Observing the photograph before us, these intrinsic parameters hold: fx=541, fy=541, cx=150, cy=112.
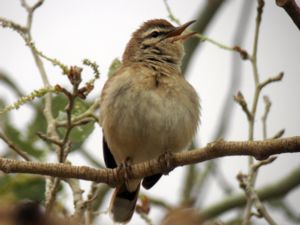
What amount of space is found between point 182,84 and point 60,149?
4.63 feet

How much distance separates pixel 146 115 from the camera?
4.31 metres

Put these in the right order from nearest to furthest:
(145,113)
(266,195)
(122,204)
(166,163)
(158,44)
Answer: (166,163), (145,113), (122,204), (158,44), (266,195)

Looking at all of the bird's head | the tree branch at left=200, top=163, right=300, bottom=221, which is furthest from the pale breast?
the tree branch at left=200, top=163, right=300, bottom=221

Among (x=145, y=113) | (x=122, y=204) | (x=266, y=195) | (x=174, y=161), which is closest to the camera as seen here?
(x=174, y=161)

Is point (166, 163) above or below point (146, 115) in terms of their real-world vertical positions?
below

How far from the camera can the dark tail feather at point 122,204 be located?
4.98 metres

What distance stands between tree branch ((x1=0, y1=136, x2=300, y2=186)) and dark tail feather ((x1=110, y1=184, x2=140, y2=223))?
1.56 metres

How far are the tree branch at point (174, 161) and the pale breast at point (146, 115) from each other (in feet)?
2.77

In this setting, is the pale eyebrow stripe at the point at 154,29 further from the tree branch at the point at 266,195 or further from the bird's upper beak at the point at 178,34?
the tree branch at the point at 266,195

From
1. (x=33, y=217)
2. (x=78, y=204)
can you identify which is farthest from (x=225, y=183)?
(x=33, y=217)

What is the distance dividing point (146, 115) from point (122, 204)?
116cm

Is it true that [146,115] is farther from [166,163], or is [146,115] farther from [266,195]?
[266,195]

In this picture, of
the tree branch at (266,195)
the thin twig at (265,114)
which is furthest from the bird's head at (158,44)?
the tree branch at (266,195)

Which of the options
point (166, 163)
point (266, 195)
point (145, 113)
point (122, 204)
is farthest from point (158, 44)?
point (166, 163)
